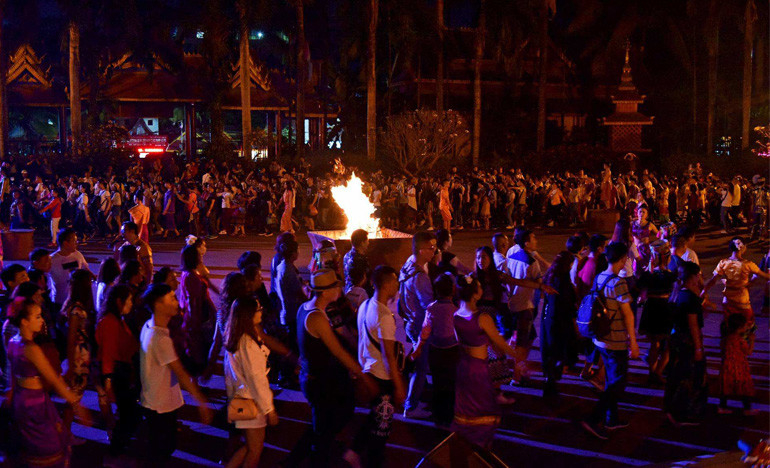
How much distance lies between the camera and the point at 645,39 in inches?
Answer: 1912

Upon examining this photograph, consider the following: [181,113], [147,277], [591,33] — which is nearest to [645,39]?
[591,33]

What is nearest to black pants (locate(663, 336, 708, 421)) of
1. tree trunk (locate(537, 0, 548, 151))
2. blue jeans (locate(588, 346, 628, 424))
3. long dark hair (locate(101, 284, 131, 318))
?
blue jeans (locate(588, 346, 628, 424))

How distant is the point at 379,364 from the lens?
584 centimetres

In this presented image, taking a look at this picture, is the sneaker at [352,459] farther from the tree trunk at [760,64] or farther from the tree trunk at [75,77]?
the tree trunk at [760,64]

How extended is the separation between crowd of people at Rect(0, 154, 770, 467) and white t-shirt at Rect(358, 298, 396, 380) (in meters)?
0.01

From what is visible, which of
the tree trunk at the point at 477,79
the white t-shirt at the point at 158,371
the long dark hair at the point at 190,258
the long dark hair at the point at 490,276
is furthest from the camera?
the tree trunk at the point at 477,79

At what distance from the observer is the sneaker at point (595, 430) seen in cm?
678

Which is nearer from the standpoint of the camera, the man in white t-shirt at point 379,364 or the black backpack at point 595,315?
the man in white t-shirt at point 379,364

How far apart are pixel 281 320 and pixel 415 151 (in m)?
25.4

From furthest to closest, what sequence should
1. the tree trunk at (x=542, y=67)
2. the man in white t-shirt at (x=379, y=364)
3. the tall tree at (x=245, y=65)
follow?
the tree trunk at (x=542, y=67) → the tall tree at (x=245, y=65) → the man in white t-shirt at (x=379, y=364)

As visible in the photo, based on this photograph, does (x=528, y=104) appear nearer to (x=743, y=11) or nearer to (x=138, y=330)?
(x=743, y=11)

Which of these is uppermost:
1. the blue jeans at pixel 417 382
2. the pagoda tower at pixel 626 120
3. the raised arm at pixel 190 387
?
the pagoda tower at pixel 626 120

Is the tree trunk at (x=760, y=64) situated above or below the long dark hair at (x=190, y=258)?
above

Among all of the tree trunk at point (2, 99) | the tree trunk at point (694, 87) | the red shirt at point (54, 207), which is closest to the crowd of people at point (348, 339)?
the red shirt at point (54, 207)
